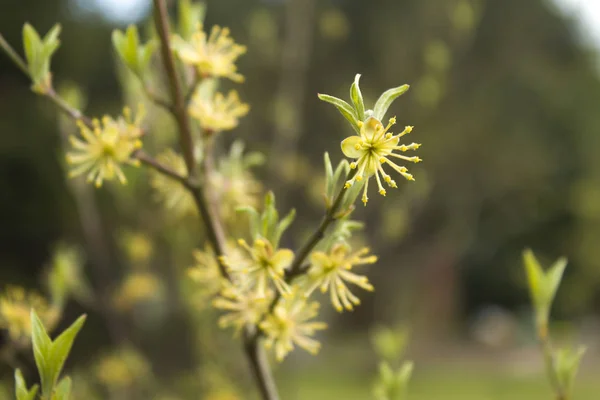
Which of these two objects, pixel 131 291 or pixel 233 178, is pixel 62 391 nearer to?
pixel 233 178

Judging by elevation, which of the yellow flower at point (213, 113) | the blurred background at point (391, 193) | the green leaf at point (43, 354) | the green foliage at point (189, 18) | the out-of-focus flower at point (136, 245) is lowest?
the green leaf at point (43, 354)

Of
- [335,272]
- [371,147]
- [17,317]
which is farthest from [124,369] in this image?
[371,147]

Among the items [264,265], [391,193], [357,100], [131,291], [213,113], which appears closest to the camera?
[357,100]

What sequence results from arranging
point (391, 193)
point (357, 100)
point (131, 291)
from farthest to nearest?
point (391, 193) → point (131, 291) → point (357, 100)

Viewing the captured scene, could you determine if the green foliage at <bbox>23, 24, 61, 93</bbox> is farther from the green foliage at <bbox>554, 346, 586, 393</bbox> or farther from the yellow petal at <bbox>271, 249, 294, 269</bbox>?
the green foliage at <bbox>554, 346, 586, 393</bbox>

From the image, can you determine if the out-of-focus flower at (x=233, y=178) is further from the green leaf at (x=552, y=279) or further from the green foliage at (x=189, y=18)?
the green leaf at (x=552, y=279)

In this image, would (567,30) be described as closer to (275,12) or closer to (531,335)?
(531,335)

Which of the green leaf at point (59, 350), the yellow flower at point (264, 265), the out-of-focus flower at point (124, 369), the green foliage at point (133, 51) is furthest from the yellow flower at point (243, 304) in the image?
the out-of-focus flower at point (124, 369)

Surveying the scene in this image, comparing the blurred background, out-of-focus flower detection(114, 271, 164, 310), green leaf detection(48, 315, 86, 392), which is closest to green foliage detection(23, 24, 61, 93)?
green leaf detection(48, 315, 86, 392)
